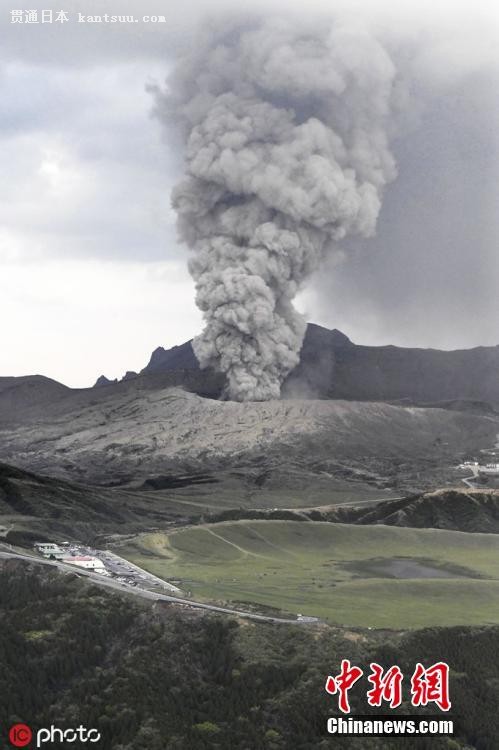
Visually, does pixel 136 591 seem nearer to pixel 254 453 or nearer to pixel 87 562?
pixel 87 562

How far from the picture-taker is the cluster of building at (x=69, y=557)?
70.0 metres

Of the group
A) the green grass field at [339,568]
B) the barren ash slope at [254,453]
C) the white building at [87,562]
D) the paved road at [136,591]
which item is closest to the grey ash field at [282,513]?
the green grass field at [339,568]

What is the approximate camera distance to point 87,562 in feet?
234

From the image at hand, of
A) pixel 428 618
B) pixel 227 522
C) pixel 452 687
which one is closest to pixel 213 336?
pixel 227 522

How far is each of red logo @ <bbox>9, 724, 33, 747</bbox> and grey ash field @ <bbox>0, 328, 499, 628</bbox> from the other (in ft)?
62.1

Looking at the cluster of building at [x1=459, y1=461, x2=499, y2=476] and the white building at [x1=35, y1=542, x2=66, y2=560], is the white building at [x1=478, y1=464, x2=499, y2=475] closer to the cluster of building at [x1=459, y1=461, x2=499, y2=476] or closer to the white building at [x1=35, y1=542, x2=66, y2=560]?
the cluster of building at [x1=459, y1=461, x2=499, y2=476]

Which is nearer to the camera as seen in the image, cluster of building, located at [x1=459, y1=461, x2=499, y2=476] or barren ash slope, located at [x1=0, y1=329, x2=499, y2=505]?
barren ash slope, located at [x1=0, y1=329, x2=499, y2=505]

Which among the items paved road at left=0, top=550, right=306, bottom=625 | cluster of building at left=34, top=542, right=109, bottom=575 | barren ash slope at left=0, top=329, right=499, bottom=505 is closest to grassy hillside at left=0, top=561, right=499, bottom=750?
paved road at left=0, top=550, right=306, bottom=625

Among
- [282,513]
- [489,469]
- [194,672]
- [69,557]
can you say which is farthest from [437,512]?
[194,672]

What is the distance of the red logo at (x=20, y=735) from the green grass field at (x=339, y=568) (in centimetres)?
1880

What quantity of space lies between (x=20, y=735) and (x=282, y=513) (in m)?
76.5

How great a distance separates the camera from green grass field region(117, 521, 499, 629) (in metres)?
68.5

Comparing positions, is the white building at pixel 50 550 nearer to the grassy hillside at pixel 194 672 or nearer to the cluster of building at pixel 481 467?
the grassy hillside at pixel 194 672

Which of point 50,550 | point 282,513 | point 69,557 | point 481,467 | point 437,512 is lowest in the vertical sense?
point 69,557
